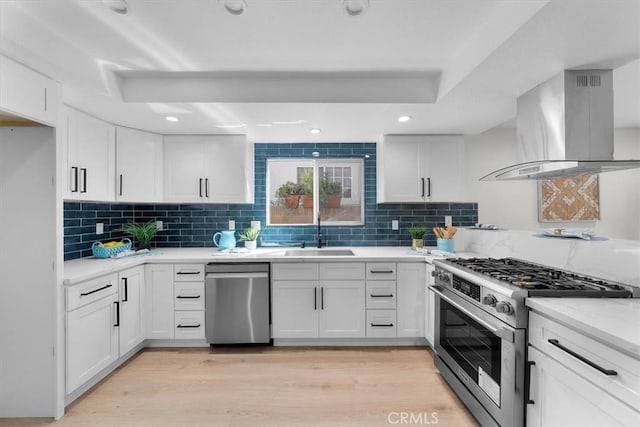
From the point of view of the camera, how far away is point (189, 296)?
114 inches

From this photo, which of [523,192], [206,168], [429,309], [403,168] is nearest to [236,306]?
[206,168]

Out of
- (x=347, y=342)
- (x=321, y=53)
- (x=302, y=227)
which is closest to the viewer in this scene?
(x=321, y=53)

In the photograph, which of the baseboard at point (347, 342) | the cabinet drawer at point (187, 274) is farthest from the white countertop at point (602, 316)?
the cabinet drawer at point (187, 274)

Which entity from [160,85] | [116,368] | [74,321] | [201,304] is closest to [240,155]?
[160,85]

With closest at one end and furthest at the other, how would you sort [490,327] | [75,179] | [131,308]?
1. [490,327]
2. [75,179]
3. [131,308]

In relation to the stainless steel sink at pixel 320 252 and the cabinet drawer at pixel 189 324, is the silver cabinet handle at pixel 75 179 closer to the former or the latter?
the cabinet drawer at pixel 189 324

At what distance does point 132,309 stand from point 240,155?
5.91 ft

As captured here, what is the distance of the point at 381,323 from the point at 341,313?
0.40m

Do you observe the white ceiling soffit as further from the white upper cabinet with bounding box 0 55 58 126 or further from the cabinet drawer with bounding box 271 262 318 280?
the cabinet drawer with bounding box 271 262 318 280

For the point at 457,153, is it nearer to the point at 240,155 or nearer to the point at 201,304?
the point at 240,155

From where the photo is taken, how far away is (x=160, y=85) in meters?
2.27

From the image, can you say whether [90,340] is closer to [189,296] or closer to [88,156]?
[189,296]

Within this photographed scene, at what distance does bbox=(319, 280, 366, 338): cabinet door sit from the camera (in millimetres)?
2922

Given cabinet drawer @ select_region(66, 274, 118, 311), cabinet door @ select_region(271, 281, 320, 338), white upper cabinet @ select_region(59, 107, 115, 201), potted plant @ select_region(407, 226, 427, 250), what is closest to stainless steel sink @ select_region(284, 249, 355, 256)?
cabinet door @ select_region(271, 281, 320, 338)
